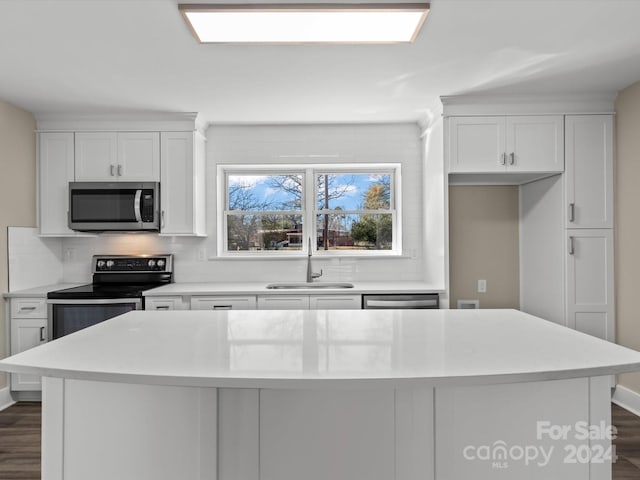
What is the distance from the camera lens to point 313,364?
120cm

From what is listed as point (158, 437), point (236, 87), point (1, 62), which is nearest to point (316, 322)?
point (158, 437)

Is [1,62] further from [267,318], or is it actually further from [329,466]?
[329,466]

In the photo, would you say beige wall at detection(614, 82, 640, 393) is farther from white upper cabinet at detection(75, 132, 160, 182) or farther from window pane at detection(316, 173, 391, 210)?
white upper cabinet at detection(75, 132, 160, 182)

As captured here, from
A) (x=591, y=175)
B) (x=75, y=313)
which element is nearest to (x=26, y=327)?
(x=75, y=313)

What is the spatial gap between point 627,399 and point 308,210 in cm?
299

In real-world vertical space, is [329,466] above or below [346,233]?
below

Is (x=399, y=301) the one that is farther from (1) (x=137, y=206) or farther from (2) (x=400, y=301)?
(1) (x=137, y=206)

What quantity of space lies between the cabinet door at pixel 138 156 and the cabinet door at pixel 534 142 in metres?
2.93

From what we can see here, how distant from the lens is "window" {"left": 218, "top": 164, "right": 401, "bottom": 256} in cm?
417

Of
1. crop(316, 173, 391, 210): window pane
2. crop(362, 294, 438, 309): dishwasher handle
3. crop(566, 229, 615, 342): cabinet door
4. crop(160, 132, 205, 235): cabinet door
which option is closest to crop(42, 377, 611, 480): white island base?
crop(362, 294, 438, 309): dishwasher handle

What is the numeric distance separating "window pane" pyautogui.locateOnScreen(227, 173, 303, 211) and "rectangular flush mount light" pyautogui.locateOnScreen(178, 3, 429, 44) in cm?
204

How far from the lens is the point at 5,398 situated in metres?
3.27

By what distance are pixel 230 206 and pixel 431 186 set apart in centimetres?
193

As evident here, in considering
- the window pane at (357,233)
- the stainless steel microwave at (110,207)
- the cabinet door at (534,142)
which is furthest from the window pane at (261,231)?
the cabinet door at (534,142)
